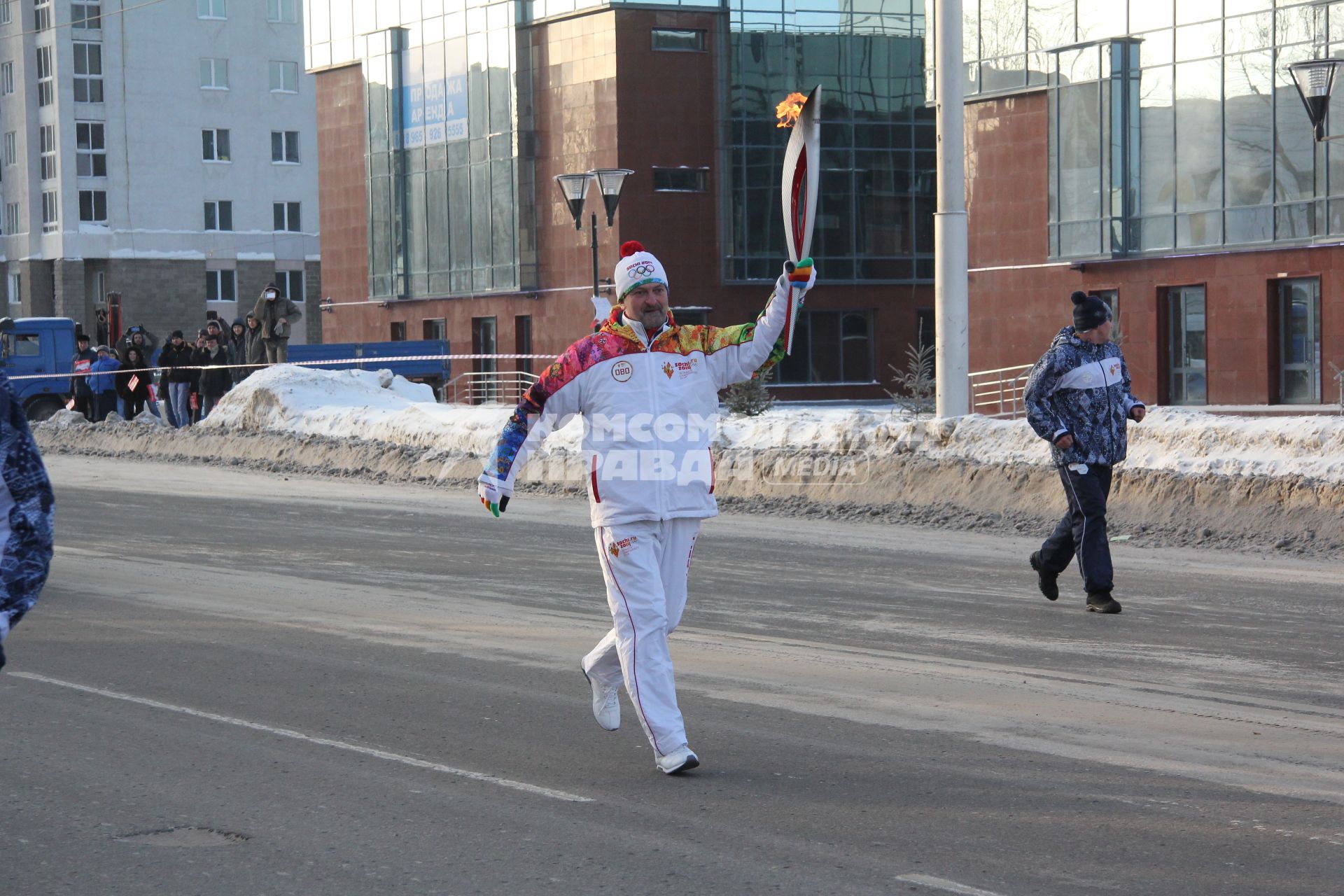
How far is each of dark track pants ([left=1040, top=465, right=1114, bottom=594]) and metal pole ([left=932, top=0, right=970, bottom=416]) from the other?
744cm

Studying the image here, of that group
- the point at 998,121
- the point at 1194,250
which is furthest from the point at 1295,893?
the point at 998,121

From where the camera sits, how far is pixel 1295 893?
4.92 m

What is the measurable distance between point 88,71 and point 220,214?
7.94 meters

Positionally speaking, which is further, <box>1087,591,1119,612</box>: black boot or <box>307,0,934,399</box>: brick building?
<box>307,0,934,399</box>: brick building

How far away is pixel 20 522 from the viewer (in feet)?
13.1

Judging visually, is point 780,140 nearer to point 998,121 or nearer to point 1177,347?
point 998,121

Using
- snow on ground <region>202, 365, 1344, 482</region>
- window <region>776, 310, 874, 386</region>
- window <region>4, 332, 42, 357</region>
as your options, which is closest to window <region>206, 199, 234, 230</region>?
window <region>776, 310, 874, 386</region>

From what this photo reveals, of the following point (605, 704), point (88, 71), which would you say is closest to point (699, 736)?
point (605, 704)

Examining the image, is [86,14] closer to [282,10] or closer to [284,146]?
[282,10]

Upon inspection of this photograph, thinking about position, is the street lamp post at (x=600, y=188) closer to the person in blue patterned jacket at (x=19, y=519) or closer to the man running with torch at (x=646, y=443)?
the man running with torch at (x=646, y=443)

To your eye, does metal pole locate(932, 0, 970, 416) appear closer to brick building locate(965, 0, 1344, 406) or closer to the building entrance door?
brick building locate(965, 0, 1344, 406)

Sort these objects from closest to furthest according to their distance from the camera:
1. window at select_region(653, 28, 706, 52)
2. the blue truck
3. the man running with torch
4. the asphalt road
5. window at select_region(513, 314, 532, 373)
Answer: the asphalt road → the man running with torch → the blue truck → window at select_region(653, 28, 706, 52) → window at select_region(513, 314, 532, 373)

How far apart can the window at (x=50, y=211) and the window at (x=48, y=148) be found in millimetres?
812

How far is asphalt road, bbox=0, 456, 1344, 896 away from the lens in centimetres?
531
